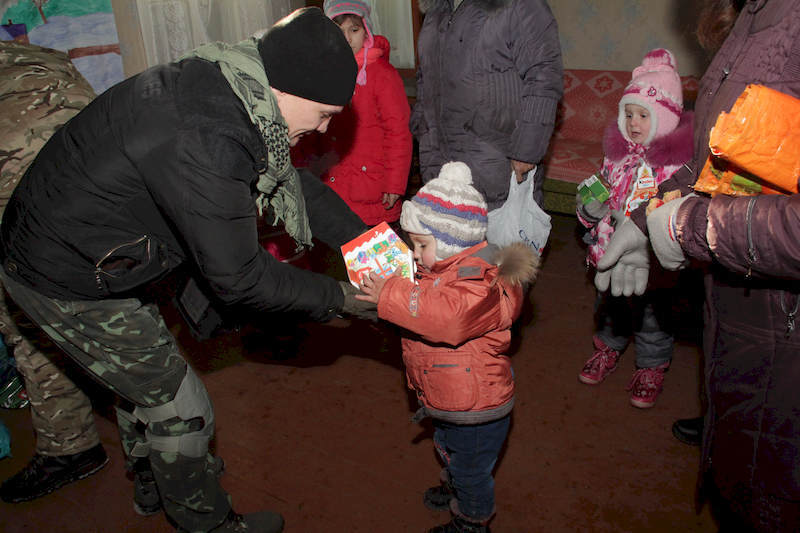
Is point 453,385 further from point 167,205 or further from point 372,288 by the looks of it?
point 167,205

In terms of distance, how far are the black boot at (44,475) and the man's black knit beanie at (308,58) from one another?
5.91ft

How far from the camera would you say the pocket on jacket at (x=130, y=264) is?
1423 millimetres

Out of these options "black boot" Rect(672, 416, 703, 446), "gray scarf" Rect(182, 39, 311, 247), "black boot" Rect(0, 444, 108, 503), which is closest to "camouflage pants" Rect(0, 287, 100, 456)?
"black boot" Rect(0, 444, 108, 503)

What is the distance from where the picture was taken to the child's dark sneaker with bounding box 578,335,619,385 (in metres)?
2.70

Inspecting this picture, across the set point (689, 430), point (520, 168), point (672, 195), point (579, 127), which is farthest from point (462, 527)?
point (579, 127)

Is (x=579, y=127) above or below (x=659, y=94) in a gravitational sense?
below

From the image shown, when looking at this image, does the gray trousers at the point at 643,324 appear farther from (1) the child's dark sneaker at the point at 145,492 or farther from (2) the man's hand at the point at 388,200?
(1) the child's dark sneaker at the point at 145,492

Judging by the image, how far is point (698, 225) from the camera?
4.10 ft

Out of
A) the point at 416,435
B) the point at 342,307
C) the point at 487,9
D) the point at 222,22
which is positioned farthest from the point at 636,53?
the point at 342,307

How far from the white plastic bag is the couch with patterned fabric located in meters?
1.78

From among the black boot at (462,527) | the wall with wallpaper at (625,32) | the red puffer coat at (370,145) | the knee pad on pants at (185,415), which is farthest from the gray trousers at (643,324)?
the wall with wallpaper at (625,32)

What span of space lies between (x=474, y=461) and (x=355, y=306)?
63 centimetres

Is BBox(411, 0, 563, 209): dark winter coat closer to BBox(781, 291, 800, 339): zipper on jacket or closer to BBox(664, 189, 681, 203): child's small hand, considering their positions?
BBox(664, 189, 681, 203): child's small hand

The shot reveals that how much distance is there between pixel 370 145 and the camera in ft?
9.92
